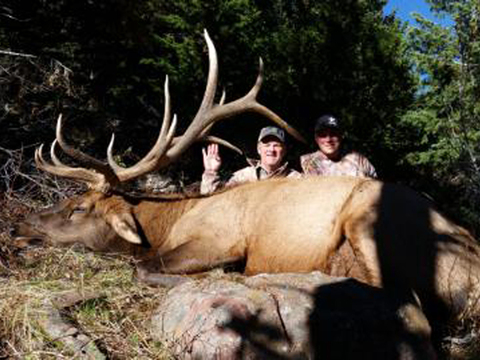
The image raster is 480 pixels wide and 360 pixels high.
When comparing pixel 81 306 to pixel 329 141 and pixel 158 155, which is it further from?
pixel 329 141

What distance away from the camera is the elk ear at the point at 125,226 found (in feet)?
16.8

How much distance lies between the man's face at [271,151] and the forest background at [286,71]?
1947mm

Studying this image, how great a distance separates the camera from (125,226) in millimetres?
5152

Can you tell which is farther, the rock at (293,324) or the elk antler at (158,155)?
the elk antler at (158,155)

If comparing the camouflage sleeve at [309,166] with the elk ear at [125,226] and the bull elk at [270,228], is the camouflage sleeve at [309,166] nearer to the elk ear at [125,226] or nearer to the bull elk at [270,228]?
the bull elk at [270,228]

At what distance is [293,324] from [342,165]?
3665mm

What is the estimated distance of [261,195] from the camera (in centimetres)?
497

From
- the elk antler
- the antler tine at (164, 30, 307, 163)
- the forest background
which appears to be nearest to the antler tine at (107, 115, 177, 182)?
the elk antler

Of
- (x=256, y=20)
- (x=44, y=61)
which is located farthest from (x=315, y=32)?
(x=44, y=61)

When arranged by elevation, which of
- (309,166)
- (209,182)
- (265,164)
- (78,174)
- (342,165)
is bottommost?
(78,174)

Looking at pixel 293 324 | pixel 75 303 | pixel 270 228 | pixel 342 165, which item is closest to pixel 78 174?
pixel 270 228

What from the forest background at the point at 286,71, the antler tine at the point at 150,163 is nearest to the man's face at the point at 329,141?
the forest background at the point at 286,71

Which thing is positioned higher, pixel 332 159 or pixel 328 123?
pixel 328 123

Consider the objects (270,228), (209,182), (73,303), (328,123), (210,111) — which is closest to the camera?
(73,303)
